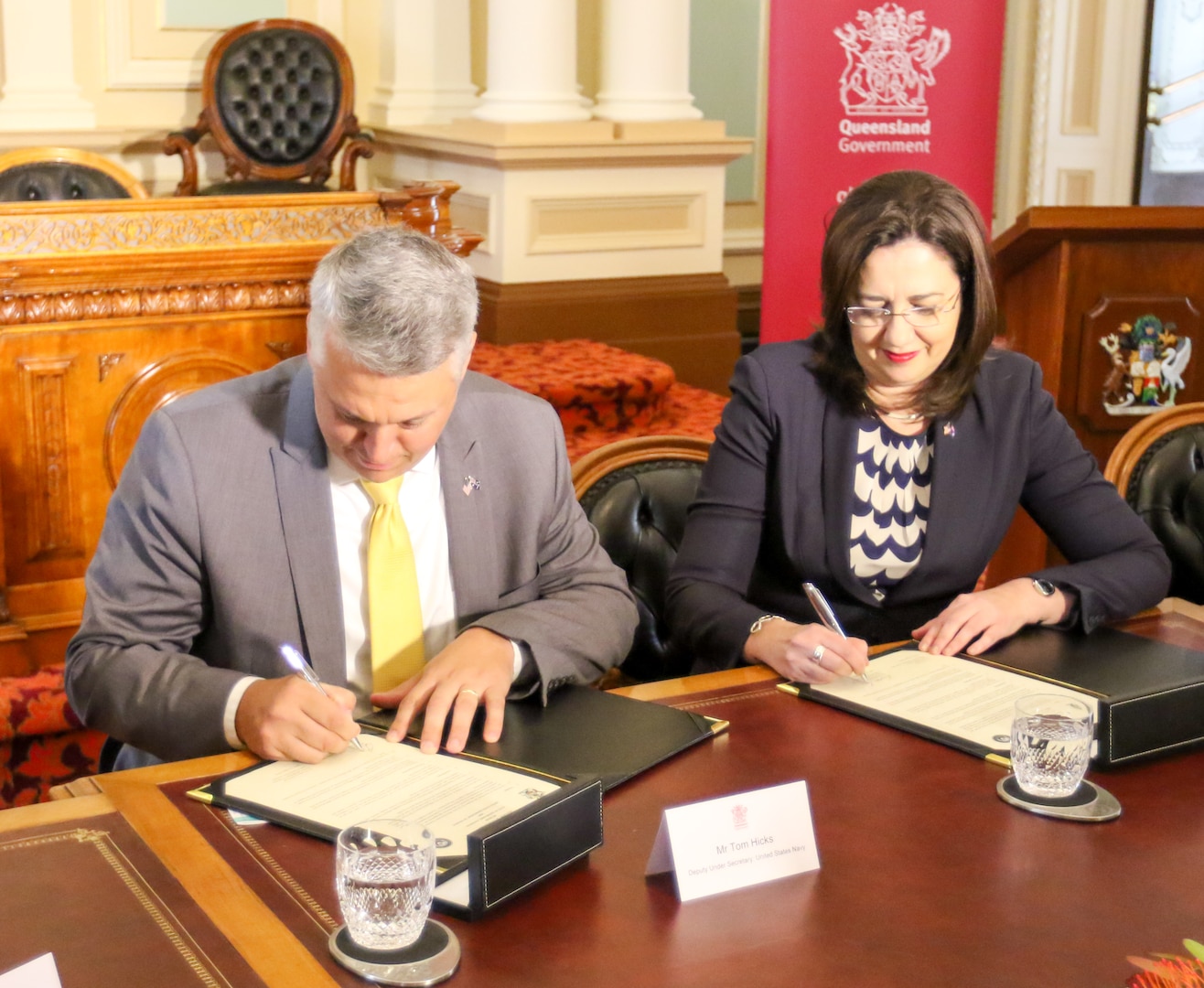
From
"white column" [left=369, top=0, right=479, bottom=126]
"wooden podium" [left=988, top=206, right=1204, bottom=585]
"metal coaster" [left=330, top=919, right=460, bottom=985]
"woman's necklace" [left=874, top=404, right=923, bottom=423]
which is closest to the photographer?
"metal coaster" [left=330, top=919, right=460, bottom=985]

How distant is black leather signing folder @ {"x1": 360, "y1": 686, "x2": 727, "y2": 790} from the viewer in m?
1.49

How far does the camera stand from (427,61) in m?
6.59

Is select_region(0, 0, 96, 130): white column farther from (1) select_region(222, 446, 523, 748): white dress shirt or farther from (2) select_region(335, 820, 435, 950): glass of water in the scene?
(2) select_region(335, 820, 435, 950): glass of water

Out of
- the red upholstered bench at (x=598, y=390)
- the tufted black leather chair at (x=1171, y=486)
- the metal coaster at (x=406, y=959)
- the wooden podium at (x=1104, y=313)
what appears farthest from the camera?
the red upholstered bench at (x=598, y=390)

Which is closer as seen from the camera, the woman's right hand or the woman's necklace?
the woman's right hand

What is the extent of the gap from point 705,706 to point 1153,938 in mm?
613

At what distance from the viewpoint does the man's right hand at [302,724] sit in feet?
4.82

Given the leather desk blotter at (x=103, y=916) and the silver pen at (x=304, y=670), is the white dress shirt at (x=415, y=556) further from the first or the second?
the leather desk blotter at (x=103, y=916)

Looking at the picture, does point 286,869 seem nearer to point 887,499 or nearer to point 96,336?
point 887,499

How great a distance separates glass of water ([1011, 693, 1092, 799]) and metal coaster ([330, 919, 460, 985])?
60 centimetres

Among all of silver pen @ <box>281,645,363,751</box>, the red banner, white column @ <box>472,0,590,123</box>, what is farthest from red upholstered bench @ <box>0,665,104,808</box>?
Result: white column @ <box>472,0,590,123</box>

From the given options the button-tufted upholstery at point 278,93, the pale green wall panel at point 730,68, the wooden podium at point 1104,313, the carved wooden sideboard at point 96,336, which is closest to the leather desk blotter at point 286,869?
the carved wooden sideboard at point 96,336

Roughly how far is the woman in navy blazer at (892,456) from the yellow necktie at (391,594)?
431 mm

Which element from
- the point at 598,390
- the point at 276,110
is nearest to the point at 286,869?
the point at 598,390
